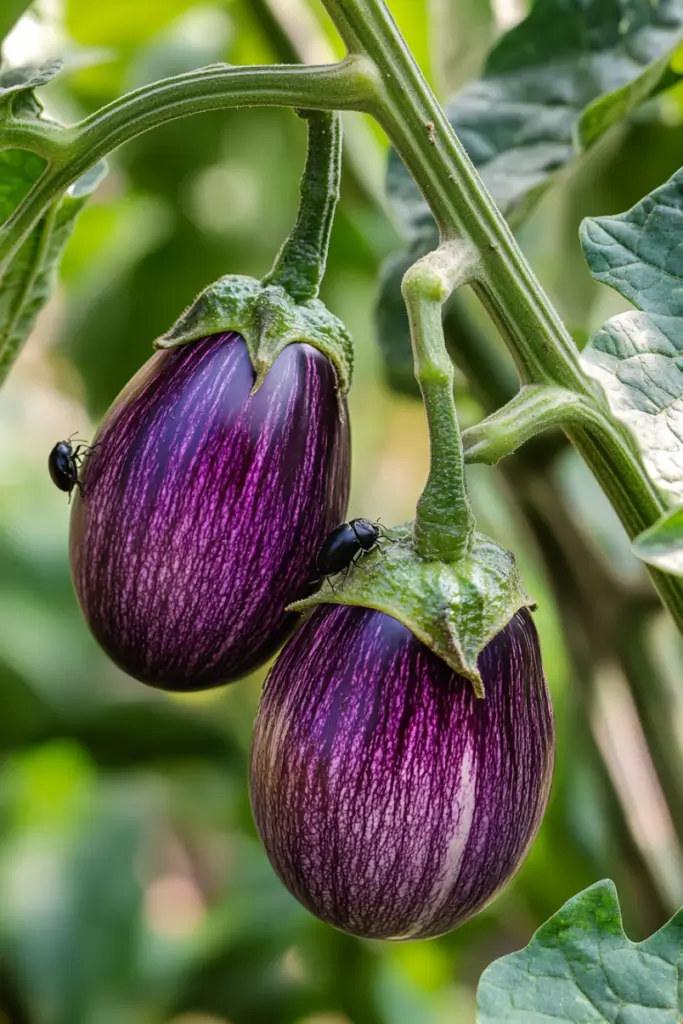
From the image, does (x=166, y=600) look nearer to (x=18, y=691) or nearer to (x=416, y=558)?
(x=416, y=558)

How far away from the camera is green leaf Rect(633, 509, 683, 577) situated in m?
0.60

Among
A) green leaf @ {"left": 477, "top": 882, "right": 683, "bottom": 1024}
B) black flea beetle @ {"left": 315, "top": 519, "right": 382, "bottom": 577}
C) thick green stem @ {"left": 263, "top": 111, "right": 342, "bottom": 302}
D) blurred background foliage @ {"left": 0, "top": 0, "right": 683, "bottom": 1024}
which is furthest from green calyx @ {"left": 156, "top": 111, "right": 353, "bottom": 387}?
blurred background foliage @ {"left": 0, "top": 0, "right": 683, "bottom": 1024}

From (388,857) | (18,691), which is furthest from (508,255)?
(18,691)

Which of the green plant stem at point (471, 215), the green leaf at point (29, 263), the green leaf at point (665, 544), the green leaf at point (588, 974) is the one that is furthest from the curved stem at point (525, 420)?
the green leaf at point (29, 263)

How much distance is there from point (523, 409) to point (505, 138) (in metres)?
0.44

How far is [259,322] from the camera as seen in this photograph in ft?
2.71

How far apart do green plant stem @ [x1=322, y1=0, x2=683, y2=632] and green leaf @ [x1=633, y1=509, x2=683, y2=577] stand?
124mm

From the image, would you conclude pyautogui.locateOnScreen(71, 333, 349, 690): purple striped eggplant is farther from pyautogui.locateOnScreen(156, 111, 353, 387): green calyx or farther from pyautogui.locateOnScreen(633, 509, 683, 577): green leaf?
pyautogui.locateOnScreen(633, 509, 683, 577): green leaf

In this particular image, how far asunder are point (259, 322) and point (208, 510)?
13 cm

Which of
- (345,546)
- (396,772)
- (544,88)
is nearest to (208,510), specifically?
(345,546)

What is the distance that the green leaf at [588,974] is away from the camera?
2.37 feet

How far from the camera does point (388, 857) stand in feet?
2.33

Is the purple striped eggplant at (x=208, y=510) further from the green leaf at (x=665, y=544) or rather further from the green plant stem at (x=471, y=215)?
the green leaf at (x=665, y=544)

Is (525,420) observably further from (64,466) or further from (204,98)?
(64,466)
